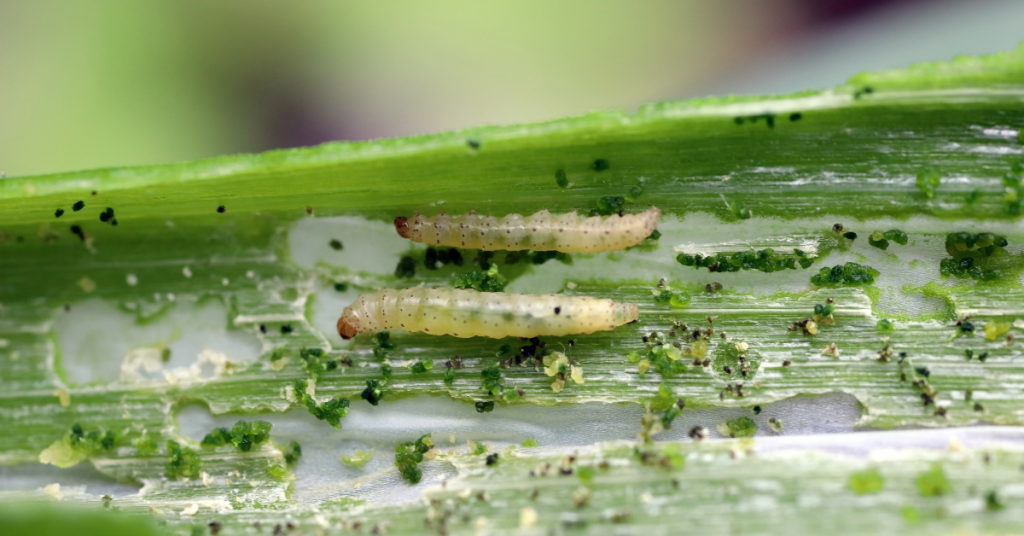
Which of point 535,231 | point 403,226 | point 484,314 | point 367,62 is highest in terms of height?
point 367,62

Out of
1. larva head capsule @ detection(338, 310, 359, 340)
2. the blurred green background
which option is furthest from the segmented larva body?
the blurred green background

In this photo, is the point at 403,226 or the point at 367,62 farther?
the point at 367,62

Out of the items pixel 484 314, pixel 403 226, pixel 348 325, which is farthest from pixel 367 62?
pixel 484 314

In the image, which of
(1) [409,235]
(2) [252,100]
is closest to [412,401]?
(1) [409,235]

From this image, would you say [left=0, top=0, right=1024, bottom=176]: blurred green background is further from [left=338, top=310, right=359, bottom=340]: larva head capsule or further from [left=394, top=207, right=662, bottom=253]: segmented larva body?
[left=338, top=310, right=359, bottom=340]: larva head capsule

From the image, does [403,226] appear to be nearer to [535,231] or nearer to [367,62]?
[535,231]

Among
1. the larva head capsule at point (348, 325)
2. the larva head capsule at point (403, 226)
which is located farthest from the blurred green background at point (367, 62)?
the larva head capsule at point (348, 325)

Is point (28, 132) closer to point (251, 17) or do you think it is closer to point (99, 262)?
point (99, 262)
